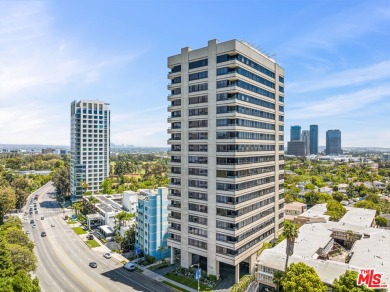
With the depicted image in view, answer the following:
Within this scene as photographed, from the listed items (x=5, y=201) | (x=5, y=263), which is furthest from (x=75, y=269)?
(x=5, y=201)

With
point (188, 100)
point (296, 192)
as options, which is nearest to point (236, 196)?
point (188, 100)

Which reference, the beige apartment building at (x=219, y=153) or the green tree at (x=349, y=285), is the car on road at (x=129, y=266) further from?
the green tree at (x=349, y=285)

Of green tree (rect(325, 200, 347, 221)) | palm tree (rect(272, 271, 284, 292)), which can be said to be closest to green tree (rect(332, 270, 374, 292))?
palm tree (rect(272, 271, 284, 292))

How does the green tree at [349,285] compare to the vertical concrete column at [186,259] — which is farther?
the vertical concrete column at [186,259]

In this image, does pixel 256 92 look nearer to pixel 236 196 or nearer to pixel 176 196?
pixel 236 196

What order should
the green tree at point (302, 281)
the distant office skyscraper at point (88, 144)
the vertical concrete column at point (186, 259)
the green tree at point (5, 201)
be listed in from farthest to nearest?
the distant office skyscraper at point (88, 144) < the green tree at point (5, 201) < the vertical concrete column at point (186, 259) < the green tree at point (302, 281)

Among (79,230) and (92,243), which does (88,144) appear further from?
(92,243)

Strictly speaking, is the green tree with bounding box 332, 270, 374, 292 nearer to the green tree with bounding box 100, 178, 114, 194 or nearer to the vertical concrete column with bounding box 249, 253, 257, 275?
the vertical concrete column with bounding box 249, 253, 257, 275

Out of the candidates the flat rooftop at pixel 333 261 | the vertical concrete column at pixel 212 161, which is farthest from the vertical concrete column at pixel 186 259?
the flat rooftop at pixel 333 261
